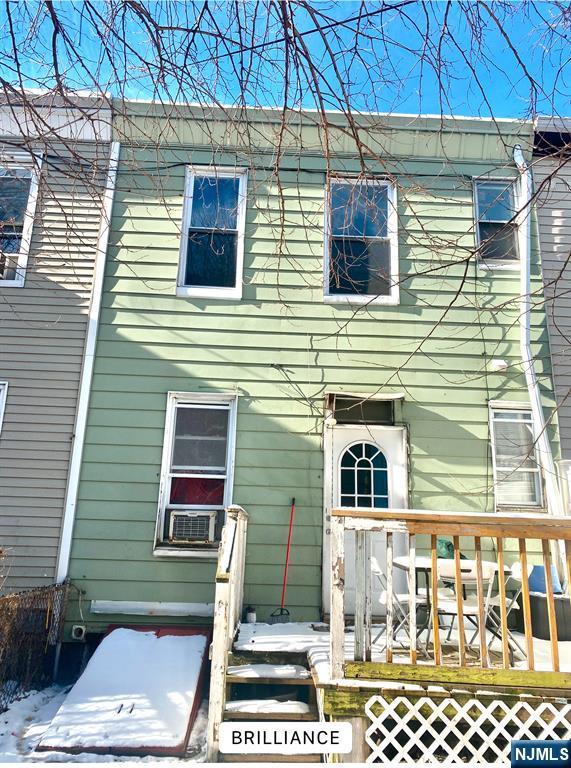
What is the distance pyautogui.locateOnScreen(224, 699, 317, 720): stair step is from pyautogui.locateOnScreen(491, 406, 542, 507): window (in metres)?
3.33

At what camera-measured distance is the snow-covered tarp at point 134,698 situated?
13.0ft

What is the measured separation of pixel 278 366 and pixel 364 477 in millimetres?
1649

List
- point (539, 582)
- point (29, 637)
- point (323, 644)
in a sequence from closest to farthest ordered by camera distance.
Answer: point (323, 644) < point (29, 637) < point (539, 582)

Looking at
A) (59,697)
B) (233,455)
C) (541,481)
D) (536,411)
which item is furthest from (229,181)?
(59,697)

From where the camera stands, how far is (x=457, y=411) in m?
6.43

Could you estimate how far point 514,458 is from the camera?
6344 mm

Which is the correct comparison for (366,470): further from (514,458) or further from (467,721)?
(467,721)

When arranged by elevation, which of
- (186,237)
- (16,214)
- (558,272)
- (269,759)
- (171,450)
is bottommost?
(269,759)

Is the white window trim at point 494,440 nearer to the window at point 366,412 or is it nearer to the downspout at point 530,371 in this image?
the downspout at point 530,371

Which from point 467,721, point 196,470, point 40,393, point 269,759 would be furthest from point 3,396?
point 467,721

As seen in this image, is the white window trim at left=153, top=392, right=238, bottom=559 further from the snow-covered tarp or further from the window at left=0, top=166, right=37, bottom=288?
the window at left=0, top=166, right=37, bottom=288

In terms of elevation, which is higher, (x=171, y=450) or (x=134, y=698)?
(x=171, y=450)

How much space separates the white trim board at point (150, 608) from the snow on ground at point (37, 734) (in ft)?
2.75

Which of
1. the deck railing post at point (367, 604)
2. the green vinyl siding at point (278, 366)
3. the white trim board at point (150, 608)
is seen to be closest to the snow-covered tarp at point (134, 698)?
the white trim board at point (150, 608)
